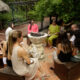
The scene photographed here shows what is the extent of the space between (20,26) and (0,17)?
1.10 m

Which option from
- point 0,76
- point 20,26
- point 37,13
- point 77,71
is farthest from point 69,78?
point 20,26

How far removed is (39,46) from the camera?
4934 mm

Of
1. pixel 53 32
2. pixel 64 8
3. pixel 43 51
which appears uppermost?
pixel 64 8

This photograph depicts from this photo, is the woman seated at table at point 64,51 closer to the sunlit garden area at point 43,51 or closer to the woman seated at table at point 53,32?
the sunlit garden area at point 43,51

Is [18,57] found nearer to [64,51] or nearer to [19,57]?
[19,57]

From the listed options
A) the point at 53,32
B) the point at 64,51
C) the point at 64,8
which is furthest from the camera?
the point at 53,32

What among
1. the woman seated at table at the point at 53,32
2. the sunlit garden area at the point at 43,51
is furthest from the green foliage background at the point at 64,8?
the woman seated at table at the point at 53,32

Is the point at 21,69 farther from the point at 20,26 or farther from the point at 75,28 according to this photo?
the point at 20,26

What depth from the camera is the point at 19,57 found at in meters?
2.96

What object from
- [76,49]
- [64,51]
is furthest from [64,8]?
[64,51]

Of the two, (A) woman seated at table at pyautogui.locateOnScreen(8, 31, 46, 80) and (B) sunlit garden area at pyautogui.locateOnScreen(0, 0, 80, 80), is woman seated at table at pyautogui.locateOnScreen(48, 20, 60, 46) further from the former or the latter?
(A) woman seated at table at pyautogui.locateOnScreen(8, 31, 46, 80)

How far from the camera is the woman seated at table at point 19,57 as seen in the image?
289 centimetres

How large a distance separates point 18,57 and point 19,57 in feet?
0.06

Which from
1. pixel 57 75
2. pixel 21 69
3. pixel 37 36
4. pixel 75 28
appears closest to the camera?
pixel 21 69
